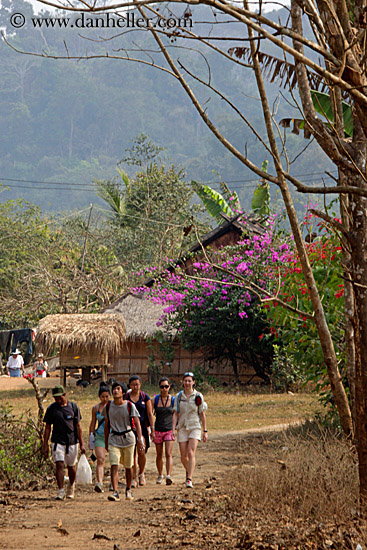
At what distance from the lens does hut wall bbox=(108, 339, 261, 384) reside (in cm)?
2492

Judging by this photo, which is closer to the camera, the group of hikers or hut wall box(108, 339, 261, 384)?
the group of hikers

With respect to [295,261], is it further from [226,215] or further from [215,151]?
[215,151]

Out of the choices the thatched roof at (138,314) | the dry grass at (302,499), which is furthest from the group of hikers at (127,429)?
the thatched roof at (138,314)

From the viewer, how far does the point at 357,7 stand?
5883 mm

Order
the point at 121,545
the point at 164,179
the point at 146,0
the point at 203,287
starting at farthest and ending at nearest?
1. the point at 164,179
2. the point at 203,287
3. the point at 121,545
4. the point at 146,0

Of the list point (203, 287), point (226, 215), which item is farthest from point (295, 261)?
point (226, 215)

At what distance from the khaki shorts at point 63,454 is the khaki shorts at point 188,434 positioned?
56.8 inches

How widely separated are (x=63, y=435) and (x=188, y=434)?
1.69 m

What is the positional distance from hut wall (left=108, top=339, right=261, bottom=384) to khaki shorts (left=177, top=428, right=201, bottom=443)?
1533 centimetres

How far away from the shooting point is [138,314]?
88.5 ft

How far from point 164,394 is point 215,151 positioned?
101348 mm

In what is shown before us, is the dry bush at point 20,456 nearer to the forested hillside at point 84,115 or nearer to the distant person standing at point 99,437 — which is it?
the distant person standing at point 99,437

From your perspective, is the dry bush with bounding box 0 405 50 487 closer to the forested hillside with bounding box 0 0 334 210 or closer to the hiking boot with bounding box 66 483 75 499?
the hiking boot with bounding box 66 483 75 499

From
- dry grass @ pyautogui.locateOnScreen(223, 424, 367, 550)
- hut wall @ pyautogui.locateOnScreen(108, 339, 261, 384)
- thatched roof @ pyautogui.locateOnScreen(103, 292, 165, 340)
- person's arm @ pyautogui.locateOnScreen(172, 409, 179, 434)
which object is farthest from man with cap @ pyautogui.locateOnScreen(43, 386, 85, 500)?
thatched roof @ pyautogui.locateOnScreen(103, 292, 165, 340)
